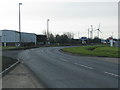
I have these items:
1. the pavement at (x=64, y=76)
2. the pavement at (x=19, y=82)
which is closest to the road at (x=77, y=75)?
the pavement at (x=64, y=76)

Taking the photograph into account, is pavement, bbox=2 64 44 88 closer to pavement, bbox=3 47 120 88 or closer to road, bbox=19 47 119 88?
pavement, bbox=3 47 120 88

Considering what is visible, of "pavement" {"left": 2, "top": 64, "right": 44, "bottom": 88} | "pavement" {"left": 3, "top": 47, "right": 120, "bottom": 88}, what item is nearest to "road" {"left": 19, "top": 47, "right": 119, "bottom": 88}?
"pavement" {"left": 3, "top": 47, "right": 120, "bottom": 88}

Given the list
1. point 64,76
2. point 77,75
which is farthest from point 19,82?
point 77,75

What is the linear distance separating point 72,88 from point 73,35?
160537 mm

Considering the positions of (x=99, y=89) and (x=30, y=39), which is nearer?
(x=99, y=89)

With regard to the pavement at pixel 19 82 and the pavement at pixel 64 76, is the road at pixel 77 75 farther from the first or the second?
the pavement at pixel 19 82

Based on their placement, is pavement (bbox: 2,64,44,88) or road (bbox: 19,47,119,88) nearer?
pavement (bbox: 2,64,44,88)

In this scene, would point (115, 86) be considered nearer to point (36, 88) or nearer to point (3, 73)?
point (36, 88)

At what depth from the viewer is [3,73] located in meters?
11.9

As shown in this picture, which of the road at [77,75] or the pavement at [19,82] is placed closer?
the pavement at [19,82]

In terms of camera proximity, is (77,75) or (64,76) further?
(77,75)

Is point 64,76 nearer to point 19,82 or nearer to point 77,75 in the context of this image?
point 77,75

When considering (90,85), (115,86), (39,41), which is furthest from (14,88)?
(39,41)

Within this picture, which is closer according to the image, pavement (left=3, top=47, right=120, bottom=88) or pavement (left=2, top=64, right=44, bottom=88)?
pavement (left=2, top=64, right=44, bottom=88)
